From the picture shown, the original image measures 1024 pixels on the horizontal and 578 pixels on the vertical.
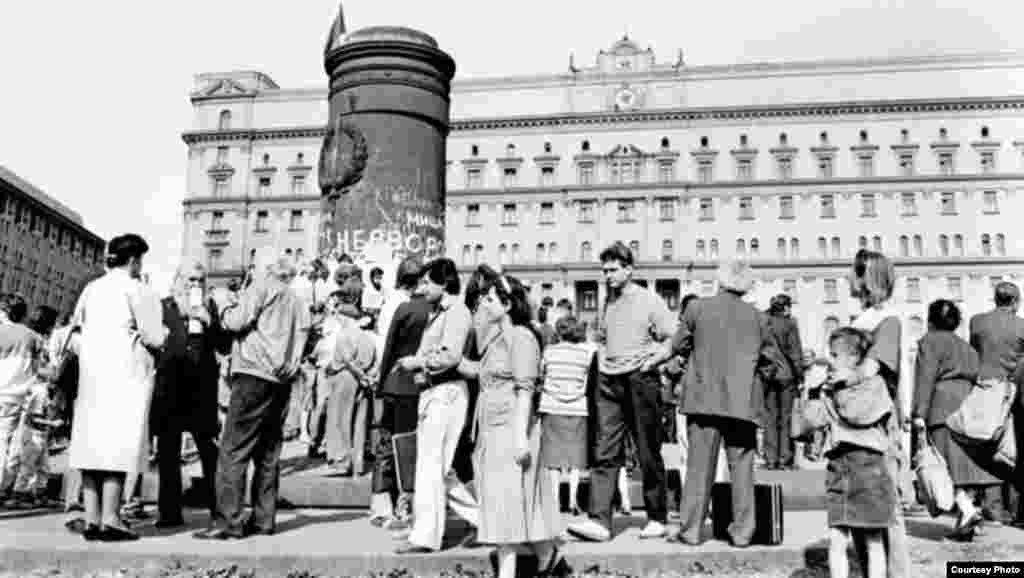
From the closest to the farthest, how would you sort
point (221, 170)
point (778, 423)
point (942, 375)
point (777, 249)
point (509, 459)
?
point (509, 459), point (942, 375), point (778, 423), point (777, 249), point (221, 170)

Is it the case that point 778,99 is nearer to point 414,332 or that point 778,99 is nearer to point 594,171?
point 594,171

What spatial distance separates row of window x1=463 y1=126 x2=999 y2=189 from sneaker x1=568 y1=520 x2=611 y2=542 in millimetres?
55403

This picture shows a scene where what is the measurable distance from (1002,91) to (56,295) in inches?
2864

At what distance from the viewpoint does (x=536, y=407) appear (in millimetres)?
4938

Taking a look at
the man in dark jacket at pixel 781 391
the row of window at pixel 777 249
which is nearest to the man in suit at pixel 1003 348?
the man in dark jacket at pixel 781 391

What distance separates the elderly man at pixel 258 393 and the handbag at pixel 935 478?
167 inches

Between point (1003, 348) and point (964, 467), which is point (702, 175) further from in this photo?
point (964, 467)

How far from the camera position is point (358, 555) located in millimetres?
4934

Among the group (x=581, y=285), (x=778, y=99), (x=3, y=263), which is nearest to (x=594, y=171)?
(x=581, y=285)

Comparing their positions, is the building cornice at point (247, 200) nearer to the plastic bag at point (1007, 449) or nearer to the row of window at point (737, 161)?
the row of window at point (737, 161)

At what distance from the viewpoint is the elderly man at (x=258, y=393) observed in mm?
5324

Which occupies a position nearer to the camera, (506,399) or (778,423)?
(506,399)

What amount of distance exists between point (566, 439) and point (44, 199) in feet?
257

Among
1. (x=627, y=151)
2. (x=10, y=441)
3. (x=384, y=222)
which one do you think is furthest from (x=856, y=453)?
(x=627, y=151)
